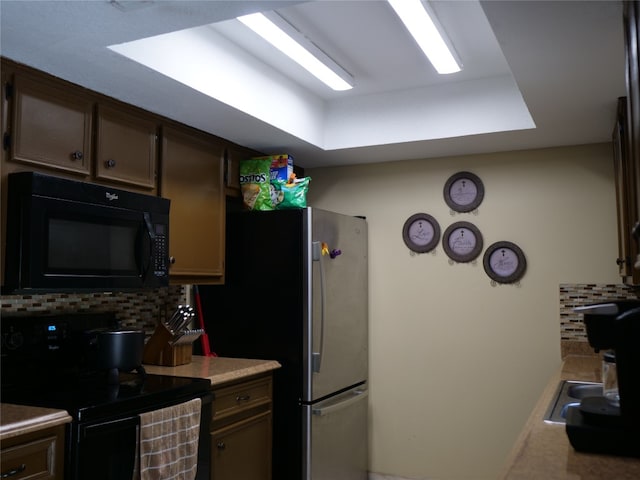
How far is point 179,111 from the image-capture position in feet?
8.81

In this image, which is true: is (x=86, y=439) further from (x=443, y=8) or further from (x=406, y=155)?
(x=406, y=155)

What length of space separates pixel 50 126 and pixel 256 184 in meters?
1.24

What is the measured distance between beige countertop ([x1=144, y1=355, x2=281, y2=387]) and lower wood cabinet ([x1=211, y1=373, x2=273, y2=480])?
0.06m

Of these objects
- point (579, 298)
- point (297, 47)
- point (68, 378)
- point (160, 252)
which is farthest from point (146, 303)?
point (579, 298)

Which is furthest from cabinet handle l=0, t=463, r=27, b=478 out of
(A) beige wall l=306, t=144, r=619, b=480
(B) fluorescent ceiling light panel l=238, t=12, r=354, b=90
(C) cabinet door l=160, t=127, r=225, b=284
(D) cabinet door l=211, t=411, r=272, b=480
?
(A) beige wall l=306, t=144, r=619, b=480

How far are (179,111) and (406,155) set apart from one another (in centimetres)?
150

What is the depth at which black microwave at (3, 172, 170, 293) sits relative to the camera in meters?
2.04

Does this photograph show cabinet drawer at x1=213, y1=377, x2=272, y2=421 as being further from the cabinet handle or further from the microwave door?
the cabinet handle

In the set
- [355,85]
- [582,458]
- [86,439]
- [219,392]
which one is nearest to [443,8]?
[355,85]

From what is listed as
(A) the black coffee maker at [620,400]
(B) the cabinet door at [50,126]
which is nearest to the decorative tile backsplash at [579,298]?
(A) the black coffee maker at [620,400]

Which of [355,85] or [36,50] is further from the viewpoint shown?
[355,85]

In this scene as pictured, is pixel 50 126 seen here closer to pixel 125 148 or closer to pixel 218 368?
pixel 125 148

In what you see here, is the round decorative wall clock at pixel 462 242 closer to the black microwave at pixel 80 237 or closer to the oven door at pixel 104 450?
the black microwave at pixel 80 237

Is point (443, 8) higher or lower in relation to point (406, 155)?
higher
